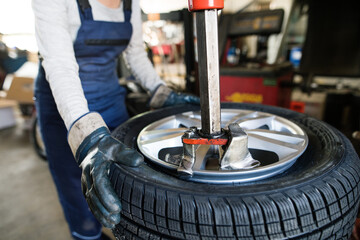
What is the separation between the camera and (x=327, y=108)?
7.91 feet

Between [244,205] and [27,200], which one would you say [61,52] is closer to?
[244,205]

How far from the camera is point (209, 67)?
0.55m

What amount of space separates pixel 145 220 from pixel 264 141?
41 cm

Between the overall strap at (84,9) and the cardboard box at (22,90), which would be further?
the cardboard box at (22,90)

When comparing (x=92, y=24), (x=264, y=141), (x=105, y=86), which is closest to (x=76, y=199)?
(x=105, y=86)

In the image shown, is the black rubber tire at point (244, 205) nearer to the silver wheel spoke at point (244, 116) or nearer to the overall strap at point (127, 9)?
the silver wheel spoke at point (244, 116)

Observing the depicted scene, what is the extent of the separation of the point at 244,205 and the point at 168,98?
2.54 ft

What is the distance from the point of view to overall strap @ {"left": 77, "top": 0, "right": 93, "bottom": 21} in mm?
885

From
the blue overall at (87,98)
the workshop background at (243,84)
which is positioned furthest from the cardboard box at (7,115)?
the blue overall at (87,98)

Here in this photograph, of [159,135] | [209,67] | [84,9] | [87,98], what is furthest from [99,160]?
[84,9]

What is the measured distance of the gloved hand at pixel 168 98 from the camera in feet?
3.79

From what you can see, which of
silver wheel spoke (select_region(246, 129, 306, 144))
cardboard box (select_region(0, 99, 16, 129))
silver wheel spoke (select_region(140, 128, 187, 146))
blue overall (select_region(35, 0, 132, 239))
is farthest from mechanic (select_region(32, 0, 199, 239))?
cardboard box (select_region(0, 99, 16, 129))

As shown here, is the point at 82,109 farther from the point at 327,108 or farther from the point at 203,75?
the point at 327,108

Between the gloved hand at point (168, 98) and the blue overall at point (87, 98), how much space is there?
18cm
